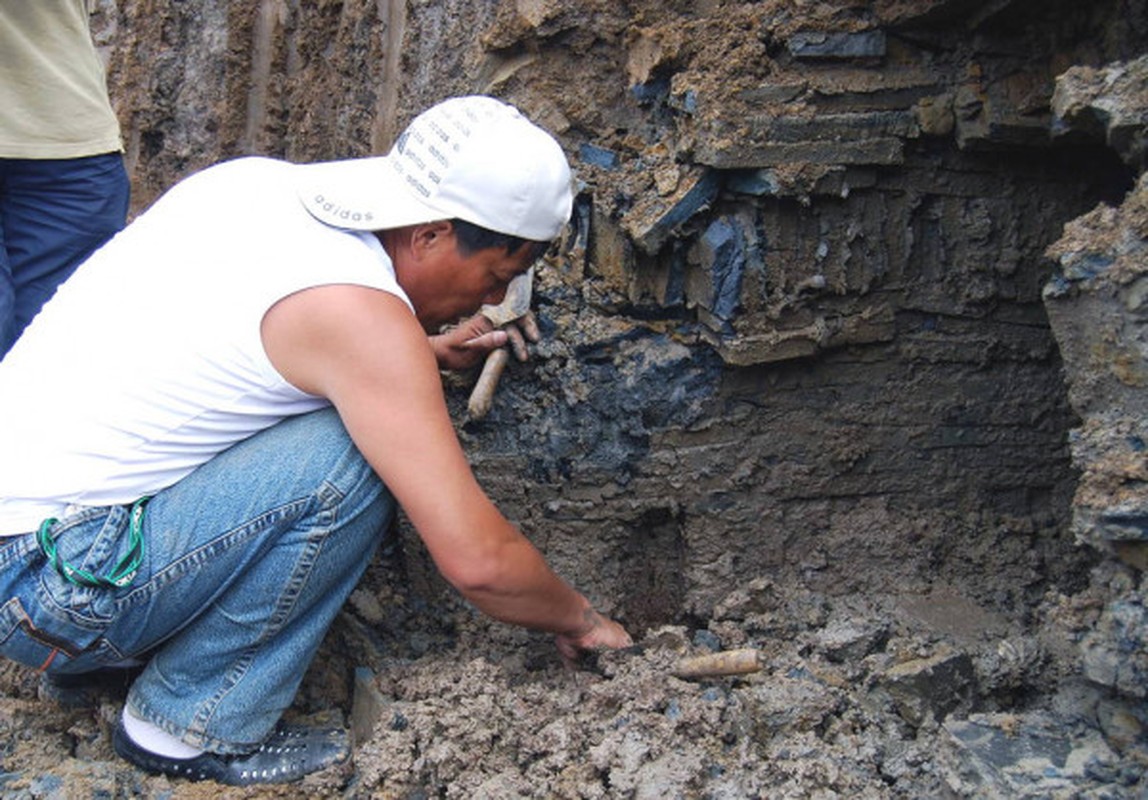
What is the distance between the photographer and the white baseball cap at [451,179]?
206 cm

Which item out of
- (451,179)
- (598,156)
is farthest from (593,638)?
(598,156)

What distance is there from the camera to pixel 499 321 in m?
2.83

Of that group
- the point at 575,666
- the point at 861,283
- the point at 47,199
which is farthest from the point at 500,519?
the point at 47,199

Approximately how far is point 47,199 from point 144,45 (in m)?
1.64

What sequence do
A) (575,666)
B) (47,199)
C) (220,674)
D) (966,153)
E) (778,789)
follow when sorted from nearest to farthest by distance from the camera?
(778,789) → (220,674) → (575,666) → (966,153) → (47,199)

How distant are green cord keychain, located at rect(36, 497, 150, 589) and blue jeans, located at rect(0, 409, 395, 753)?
0.03 feet

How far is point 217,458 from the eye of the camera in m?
2.09

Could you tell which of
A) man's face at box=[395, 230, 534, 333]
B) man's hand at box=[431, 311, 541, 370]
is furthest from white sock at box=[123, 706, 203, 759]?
man's hand at box=[431, 311, 541, 370]

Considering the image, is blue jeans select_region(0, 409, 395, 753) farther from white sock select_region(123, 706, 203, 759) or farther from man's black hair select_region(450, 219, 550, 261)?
man's black hair select_region(450, 219, 550, 261)

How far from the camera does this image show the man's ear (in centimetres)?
210

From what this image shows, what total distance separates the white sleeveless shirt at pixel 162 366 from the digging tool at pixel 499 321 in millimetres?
730

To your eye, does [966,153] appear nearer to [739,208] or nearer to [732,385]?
[739,208]

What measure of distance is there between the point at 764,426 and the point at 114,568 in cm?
141

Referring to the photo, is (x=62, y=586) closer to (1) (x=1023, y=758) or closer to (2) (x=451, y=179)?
(2) (x=451, y=179)
